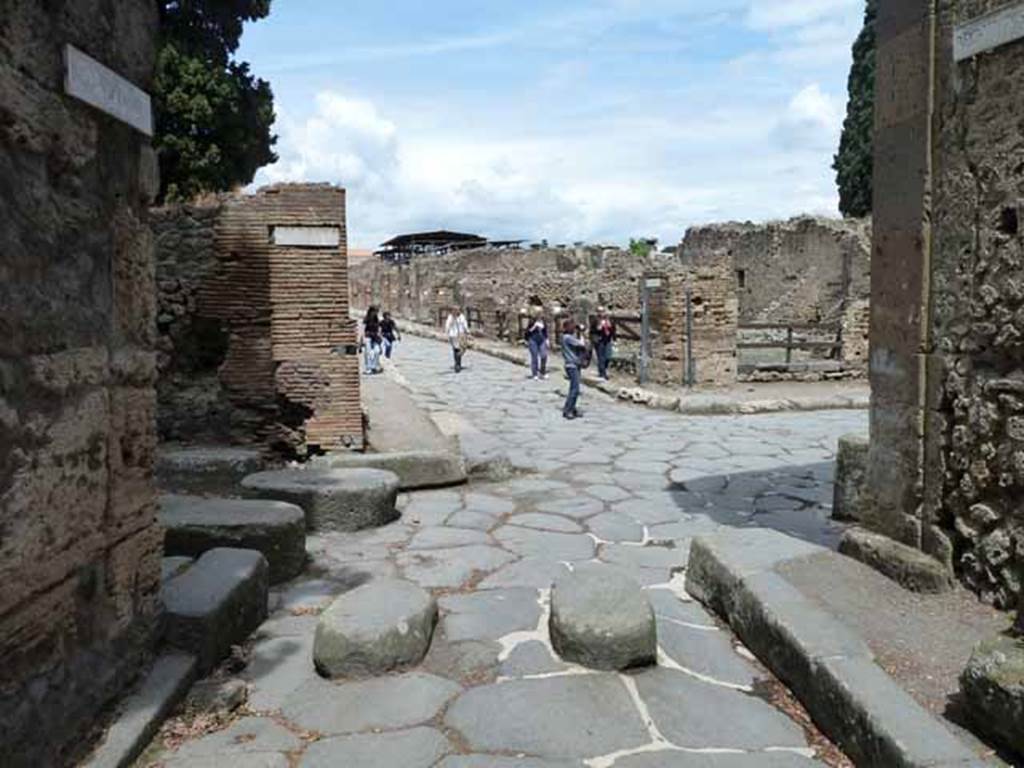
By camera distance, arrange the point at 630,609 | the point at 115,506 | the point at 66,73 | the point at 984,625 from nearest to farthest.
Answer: the point at 66,73, the point at 115,506, the point at 984,625, the point at 630,609

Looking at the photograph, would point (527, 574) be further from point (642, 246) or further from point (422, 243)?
point (422, 243)

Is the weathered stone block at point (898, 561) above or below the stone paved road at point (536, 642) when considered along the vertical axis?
above

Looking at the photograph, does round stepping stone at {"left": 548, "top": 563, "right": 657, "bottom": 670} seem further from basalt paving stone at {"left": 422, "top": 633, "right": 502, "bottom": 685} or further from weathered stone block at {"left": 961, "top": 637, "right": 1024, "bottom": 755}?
weathered stone block at {"left": 961, "top": 637, "right": 1024, "bottom": 755}

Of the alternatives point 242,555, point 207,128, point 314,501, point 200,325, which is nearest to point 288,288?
point 200,325

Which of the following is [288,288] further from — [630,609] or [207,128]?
[207,128]

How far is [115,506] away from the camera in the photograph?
8.80 feet

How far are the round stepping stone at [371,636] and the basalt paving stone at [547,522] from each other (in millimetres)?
1907

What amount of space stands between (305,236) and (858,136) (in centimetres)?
2582

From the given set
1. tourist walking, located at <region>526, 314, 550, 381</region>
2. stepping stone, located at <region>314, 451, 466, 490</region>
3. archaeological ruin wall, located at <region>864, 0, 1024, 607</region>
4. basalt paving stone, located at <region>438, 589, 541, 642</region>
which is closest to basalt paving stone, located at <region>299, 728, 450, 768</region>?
basalt paving stone, located at <region>438, 589, 541, 642</region>

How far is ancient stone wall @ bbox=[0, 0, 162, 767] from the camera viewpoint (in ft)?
6.87

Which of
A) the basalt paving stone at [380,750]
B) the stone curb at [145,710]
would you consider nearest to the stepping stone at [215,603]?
the stone curb at [145,710]

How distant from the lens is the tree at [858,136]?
27484 millimetres

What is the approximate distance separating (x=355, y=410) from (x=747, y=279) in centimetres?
2237

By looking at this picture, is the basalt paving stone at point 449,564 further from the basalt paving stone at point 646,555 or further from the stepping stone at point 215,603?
the stepping stone at point 215,603
